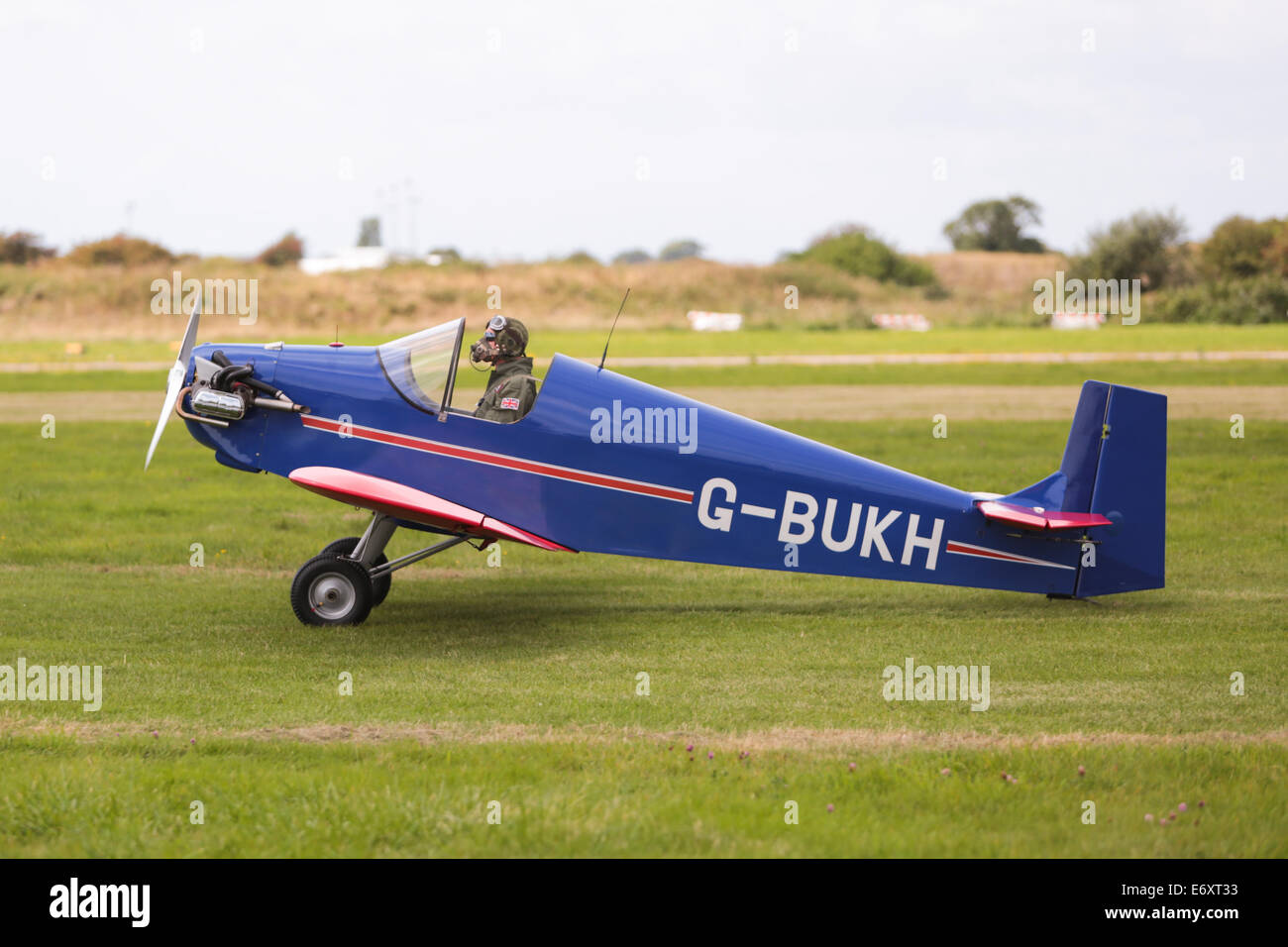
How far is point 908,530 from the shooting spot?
33.6 ft

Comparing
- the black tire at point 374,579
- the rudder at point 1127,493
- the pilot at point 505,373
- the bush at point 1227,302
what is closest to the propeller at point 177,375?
the black tire at point 374,579

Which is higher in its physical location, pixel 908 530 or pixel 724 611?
pixel 908 530

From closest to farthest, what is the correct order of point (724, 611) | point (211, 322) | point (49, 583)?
point (724, 611)
point (49, 583)
point (211, 322)

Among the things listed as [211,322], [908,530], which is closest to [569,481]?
[908,530]

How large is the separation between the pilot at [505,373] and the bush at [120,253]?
8002cm

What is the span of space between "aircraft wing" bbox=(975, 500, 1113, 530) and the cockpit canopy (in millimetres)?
4486

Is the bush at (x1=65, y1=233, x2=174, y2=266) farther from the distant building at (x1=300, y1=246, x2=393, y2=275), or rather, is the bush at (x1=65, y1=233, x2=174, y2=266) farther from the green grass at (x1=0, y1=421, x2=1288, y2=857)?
the green grass at (x1=0, y1=421, x2=1288, y2=857)

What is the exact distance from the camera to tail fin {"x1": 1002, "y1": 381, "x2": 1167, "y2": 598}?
1045 centimetres

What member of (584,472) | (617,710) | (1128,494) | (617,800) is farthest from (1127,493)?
(617,800)

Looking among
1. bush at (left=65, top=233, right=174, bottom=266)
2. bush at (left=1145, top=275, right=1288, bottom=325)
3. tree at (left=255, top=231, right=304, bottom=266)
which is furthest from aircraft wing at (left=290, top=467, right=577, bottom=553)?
tree at (left=255, top=231, right=304, bottom=266)

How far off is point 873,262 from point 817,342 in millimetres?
36744
